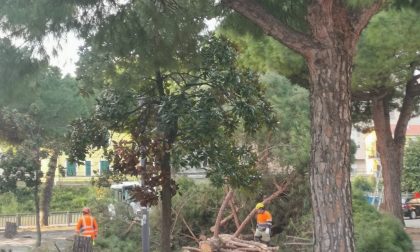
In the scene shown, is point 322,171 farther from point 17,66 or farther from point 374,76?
point 374,76

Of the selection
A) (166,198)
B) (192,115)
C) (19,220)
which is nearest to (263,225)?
(166,198)

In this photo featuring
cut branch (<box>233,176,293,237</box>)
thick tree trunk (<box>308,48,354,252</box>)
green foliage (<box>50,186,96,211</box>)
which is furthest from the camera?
green foliage (<box>50,186,96,211</box>)

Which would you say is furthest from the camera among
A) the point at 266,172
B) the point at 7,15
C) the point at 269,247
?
the point at 266,172

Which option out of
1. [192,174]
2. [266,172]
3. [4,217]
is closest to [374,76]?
[266,172]

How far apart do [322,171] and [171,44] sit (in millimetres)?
3891

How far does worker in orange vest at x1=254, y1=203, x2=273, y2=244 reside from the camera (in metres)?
15.0

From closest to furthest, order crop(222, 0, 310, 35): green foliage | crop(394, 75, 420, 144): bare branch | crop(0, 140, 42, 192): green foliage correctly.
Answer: crop(222, 0, 310, 35): green foliage < crop(0, 140, 42, 192): green foliage < crop(394, 75, 420, 144): bare branch

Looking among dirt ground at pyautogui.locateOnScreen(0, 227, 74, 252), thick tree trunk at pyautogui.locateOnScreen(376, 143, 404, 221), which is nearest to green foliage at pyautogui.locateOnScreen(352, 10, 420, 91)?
thick tree trunk at pyautogui.locateOnScreen(376, 143, 404, 221)

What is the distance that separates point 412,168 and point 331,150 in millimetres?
44060

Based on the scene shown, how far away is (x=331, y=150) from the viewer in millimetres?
7191

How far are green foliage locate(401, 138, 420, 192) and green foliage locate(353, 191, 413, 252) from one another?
3401 cm

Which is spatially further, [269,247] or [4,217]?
[4,217]

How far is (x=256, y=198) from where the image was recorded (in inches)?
656

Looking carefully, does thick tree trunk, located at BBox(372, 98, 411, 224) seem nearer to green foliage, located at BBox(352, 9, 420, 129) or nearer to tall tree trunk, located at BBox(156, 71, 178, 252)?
green foliage, located at BBox(352, 9, 420, 129)
